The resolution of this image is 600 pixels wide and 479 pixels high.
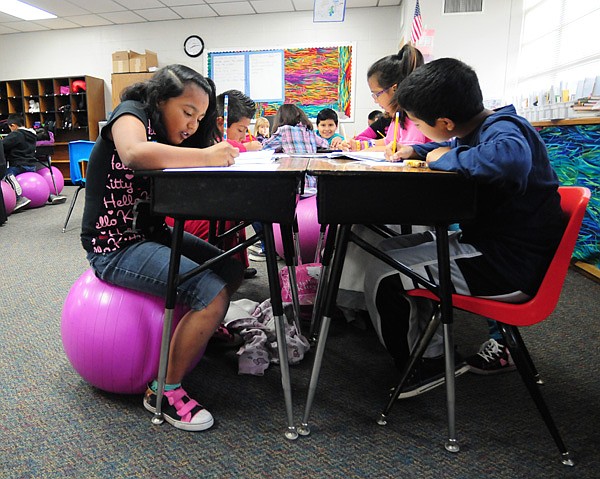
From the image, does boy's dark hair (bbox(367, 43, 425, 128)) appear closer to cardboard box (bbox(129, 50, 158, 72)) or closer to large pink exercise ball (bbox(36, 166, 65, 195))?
large pink exercise ball (bbox(36, 166, 65, 195))

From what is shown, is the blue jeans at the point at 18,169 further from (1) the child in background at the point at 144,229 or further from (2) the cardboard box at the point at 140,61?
(1) the child in background at the point at 144,229

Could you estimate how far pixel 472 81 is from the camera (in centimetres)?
107

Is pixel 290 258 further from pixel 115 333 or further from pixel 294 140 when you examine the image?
pixel 294 140

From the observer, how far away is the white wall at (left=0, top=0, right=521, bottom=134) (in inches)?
171

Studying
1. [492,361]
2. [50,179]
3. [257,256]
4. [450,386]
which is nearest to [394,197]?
[450,386]

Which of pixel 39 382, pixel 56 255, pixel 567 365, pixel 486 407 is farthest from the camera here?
pixel 56 255

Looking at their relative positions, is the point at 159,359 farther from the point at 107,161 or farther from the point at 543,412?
the point at 543,412

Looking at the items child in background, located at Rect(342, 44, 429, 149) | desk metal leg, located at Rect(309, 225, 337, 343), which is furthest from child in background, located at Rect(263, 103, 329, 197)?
desk metal leg, located at Rect(309, 225, 337, 343)

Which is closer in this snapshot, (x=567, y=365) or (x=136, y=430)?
(x=136, y=430)

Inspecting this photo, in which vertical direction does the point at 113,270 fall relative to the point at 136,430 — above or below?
above

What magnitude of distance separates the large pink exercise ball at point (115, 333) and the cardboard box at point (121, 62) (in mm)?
6356

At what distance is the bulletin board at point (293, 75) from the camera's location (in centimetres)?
626

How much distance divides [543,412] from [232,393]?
2.80 ft

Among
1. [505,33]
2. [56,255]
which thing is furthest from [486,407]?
[505,33]
